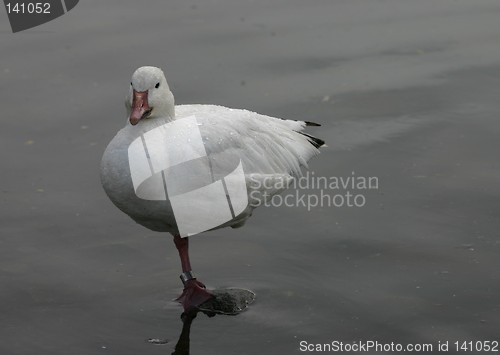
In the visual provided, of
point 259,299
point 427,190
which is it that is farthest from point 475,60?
point 259,299

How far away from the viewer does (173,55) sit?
12500mm

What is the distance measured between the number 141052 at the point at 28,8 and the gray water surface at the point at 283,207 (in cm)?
36

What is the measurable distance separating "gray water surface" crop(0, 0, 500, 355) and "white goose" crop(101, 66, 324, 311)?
60 cm

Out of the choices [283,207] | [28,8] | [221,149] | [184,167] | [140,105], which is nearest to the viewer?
[184,167]

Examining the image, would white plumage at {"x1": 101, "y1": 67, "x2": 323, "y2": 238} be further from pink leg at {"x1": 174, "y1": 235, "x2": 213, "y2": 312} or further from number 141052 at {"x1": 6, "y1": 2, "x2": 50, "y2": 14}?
number 141052 at {"x1": 6, "y1": 2, "x2": 50, "y2": 14}

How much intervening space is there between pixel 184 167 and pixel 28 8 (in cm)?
705

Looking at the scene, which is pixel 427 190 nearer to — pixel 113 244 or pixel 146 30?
pixel 113 244

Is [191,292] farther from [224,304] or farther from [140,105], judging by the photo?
[140,105]

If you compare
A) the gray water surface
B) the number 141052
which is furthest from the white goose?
the number 141052

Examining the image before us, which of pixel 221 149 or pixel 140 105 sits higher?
pixel 140 105

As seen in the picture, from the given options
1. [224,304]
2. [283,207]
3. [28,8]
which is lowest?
[224,304]

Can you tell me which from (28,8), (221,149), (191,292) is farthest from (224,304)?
(28,8)

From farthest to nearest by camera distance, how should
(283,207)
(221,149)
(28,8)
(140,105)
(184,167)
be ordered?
(28,8)
(283,207)
(221,149)
(140,105)
(184,167)

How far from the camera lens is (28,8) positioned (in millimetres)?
13797
